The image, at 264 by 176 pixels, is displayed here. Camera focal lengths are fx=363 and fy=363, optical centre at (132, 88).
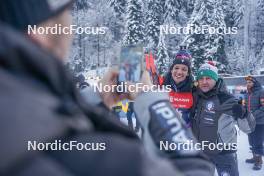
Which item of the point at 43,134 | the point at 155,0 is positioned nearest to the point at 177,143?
the point at 43,134

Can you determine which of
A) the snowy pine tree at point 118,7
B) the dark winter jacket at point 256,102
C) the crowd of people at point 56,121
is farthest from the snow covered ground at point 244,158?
the snowy pine tree at point 118,7

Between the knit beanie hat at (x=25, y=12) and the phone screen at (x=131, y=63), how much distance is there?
1.33 feet

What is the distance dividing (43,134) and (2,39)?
0.39 ft

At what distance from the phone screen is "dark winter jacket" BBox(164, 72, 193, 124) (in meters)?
2.26

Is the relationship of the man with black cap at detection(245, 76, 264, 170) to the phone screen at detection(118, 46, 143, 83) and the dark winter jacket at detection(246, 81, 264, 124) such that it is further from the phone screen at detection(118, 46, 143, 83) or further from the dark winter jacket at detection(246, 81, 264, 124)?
the phone screen at detection(118, 46, 143, 83)

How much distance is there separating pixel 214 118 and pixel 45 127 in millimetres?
3041

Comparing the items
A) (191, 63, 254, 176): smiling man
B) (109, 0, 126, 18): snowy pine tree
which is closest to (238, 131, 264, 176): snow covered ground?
(191, 63, 254, 176): smiling man

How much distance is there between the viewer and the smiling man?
10.8 feet

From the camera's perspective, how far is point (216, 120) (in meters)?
3.30

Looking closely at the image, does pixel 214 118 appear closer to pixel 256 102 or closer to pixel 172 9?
pixel 256 102

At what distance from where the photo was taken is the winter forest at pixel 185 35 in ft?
43.8

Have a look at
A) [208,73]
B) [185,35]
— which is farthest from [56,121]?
[185,35]

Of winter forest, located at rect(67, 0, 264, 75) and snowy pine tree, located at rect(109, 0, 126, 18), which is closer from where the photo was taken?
winter forest, located at rect(67, 0, 264, 75)

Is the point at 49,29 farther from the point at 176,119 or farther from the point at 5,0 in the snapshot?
the point at 176,119
